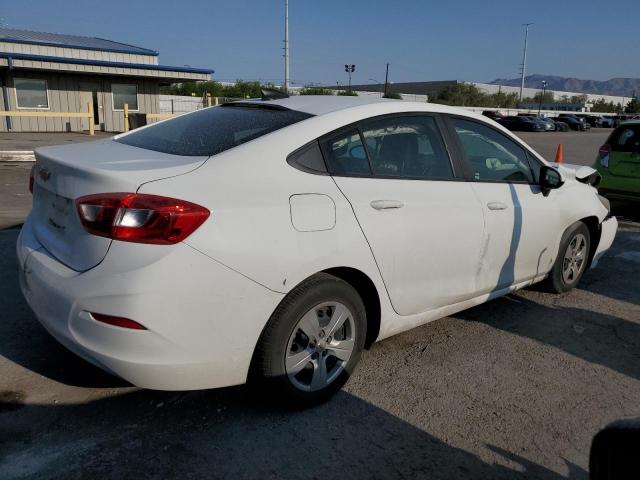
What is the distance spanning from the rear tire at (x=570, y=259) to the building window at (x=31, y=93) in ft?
76.4

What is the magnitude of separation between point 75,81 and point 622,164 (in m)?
21.9

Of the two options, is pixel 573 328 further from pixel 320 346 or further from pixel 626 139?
pixel 626 139

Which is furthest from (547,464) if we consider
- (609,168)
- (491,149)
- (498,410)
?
(609,168)

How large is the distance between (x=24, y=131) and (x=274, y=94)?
72.3 ft

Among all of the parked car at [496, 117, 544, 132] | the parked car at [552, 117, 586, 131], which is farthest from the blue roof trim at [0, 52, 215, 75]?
the parked car at [552, 117, 586, 131]

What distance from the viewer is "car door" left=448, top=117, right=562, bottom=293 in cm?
362

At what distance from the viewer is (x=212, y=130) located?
122 inches

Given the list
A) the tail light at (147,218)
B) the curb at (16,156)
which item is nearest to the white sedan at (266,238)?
the tail light at (147,218)

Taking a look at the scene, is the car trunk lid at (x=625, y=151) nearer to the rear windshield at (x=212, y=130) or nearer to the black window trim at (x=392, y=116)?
the black window trim at (x=392, y=116)

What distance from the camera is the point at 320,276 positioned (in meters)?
2.71

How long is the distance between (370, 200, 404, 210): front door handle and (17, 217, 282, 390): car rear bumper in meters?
0.79

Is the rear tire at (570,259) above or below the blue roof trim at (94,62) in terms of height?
below

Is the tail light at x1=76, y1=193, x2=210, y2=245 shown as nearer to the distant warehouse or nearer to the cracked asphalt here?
the cracked asphalt

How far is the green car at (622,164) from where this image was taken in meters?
7.68
